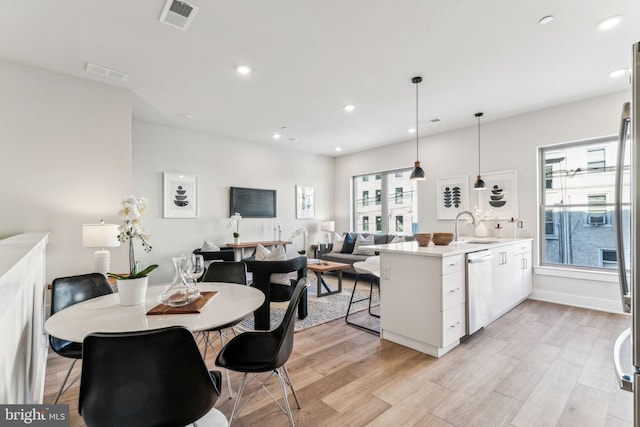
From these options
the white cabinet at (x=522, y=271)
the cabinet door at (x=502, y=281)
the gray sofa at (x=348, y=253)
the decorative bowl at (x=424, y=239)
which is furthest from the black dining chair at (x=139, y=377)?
the gray sofa at (x=348, y=253)

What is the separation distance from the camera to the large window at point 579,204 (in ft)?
13.7

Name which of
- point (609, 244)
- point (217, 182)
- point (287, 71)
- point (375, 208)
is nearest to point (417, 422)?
point (287, 71)

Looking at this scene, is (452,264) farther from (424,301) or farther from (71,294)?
(71,294)

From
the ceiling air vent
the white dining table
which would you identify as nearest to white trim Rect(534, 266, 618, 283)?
the white dining table

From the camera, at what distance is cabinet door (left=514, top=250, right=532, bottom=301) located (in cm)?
409

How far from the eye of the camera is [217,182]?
5922 mm

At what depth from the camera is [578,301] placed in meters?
4.18

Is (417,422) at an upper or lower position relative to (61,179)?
lower

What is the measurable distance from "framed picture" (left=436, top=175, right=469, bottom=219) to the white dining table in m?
4.78

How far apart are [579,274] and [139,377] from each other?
537 cm

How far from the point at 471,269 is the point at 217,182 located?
482 cm

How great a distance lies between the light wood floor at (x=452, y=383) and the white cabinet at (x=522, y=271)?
0.87 meters

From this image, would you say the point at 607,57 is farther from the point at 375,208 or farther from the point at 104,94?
the point at 104,94

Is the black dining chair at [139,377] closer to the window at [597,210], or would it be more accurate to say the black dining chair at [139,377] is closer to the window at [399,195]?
the window at [597,210]
